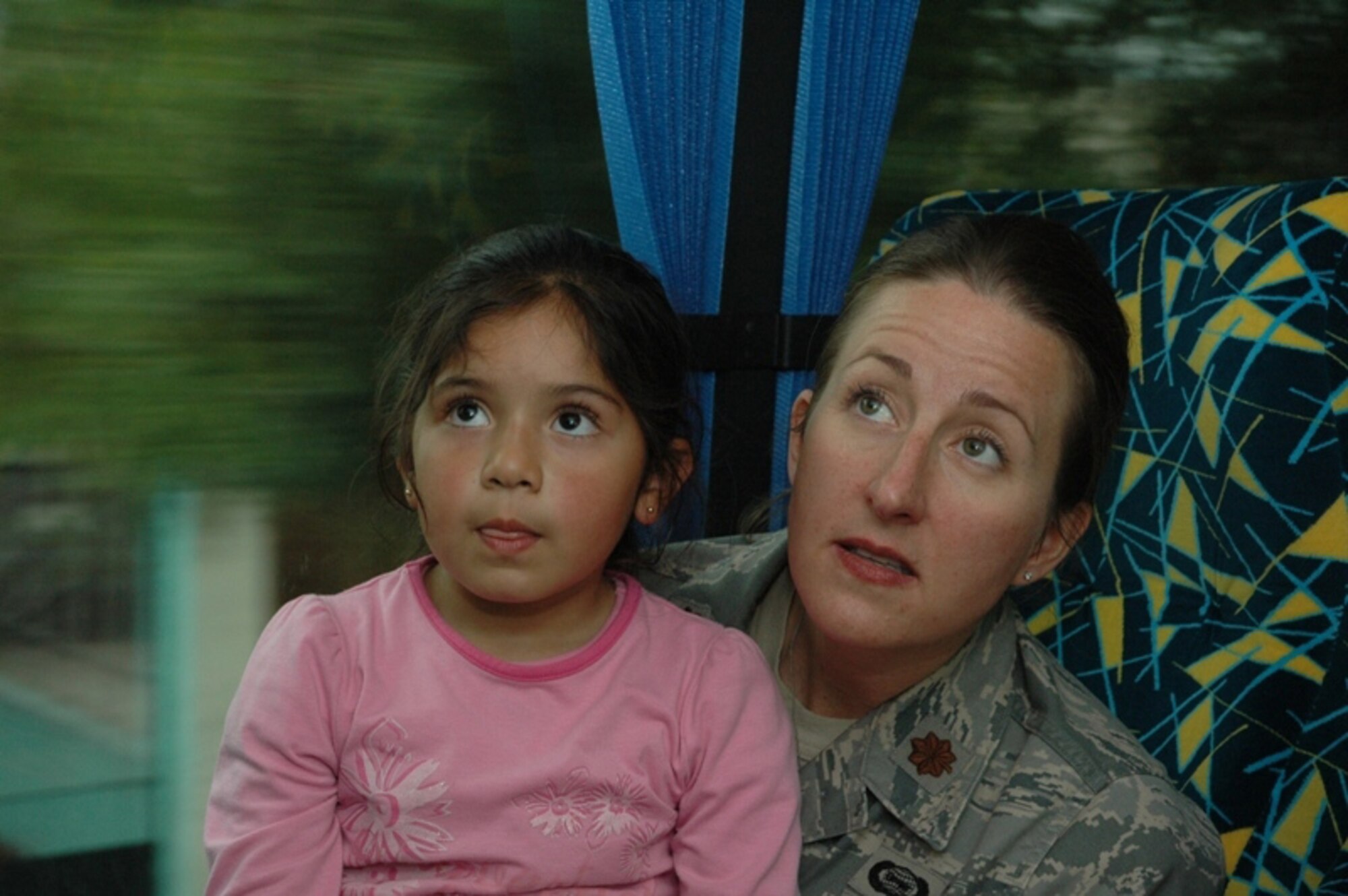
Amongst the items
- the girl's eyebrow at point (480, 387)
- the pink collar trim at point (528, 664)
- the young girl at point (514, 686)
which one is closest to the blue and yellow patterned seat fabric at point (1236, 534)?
the young girl at point (514, 686)

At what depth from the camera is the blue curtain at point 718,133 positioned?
1.95 meters

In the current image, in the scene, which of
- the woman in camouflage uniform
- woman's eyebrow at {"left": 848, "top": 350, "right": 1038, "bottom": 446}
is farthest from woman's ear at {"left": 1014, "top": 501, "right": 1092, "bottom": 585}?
woman's eyebrow at {"left": 848, "top": 350, "right": 1038, "bottom": 446}

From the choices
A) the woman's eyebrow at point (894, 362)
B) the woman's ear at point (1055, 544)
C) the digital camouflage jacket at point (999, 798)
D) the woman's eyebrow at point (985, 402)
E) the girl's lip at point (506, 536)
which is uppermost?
the woman's eyebrow at point (894, 362)

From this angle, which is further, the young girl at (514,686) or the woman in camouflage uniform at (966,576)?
the woman in camouflage uniform at (966,576)

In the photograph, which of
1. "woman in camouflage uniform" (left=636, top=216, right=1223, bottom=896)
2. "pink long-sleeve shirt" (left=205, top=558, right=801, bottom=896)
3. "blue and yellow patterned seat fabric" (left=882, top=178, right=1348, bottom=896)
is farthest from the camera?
"blue and yellow patterned seat fabric" (left=882, top=178, right=1348, bottom=896)

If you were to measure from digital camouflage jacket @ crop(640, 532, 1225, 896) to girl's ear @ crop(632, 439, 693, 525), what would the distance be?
0.33m

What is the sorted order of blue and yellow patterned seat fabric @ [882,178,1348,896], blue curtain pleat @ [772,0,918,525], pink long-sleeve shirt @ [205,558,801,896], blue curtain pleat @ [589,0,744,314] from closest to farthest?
pink long-sleeve shirt @ [205,558,801,896], blue and yellow patterned seat fabric @ [882,178,1348,896], blue curtain pleat @ [589,0,744,314], blue curtain pleat @ [772,0,918,525]

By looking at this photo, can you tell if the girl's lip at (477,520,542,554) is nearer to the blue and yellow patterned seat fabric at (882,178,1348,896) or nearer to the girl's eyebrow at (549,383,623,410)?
the girl's eyebrow at (549,383,623,410)

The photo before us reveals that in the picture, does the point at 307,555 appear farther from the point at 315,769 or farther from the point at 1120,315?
the point at 1120,315

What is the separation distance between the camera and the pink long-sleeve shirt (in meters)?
1.31

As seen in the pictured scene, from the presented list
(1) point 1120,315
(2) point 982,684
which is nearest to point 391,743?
(2) point 982,684

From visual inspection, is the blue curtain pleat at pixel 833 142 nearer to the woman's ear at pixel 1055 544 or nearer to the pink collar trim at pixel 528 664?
the woman's ear at pixel 1055 544

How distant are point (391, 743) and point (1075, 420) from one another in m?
0.78

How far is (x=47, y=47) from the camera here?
1450 mm
